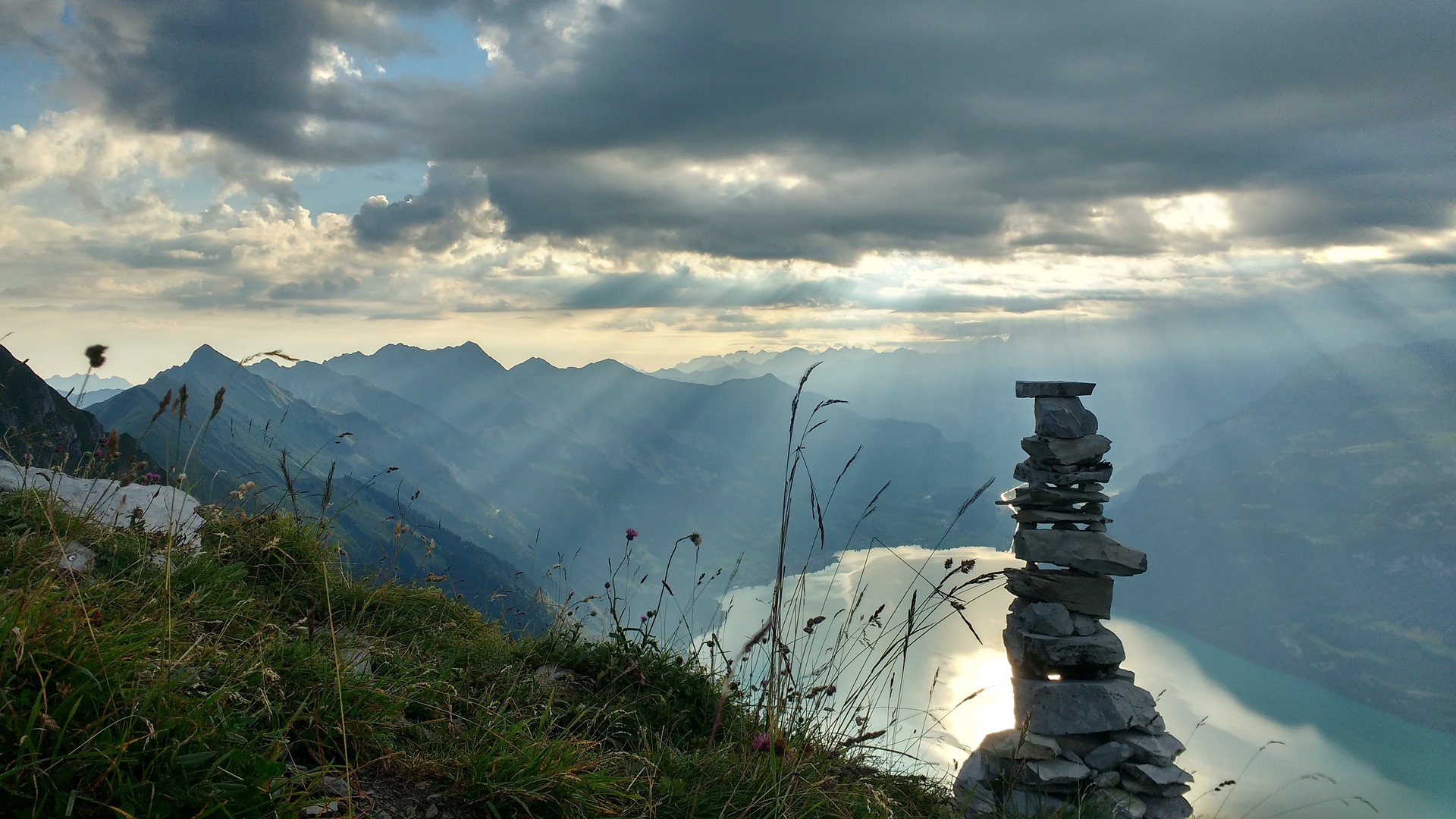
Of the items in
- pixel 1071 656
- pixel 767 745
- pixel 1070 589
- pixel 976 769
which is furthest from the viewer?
pixel 1070 589

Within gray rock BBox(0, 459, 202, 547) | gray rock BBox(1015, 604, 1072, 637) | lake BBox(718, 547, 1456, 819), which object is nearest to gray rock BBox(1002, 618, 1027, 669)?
gray rock BBox(1015, 604, 1072, 637)

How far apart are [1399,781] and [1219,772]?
3773 cm

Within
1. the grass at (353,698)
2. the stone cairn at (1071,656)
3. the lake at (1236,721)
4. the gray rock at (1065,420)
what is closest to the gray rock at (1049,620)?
the stone cairn at (1071,656)

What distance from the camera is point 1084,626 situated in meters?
9.44

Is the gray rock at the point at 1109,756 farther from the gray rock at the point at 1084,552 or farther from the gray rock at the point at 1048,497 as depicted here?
the gray rock at the point at 1048,497

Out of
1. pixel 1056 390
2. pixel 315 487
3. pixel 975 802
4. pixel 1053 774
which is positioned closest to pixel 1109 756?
pixel 1053 774

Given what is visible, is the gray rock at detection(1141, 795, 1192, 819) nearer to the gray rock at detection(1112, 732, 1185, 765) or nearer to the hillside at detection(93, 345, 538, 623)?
the gray rock at detection(1112, 732, 1185, 765)

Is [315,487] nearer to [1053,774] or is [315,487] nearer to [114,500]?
[114,500]

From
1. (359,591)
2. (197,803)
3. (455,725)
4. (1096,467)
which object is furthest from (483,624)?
(1096,467)

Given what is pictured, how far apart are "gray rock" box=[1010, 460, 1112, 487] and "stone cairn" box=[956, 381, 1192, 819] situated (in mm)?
14

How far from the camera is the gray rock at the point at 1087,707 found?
867 cm

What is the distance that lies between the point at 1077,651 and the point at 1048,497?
6.48 ft

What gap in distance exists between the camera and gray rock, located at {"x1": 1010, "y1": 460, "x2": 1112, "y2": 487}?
31.8 ft

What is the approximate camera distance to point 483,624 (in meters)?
6.80
